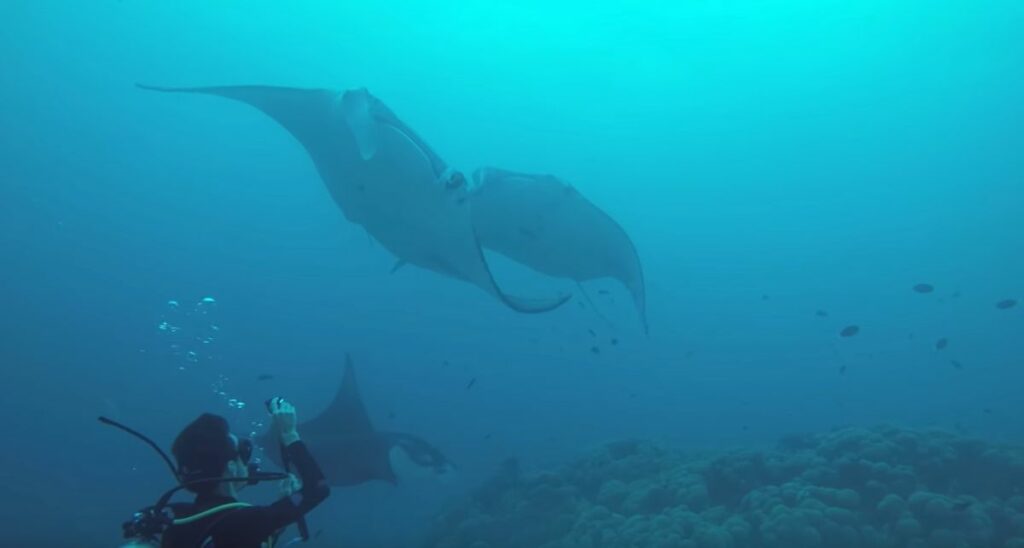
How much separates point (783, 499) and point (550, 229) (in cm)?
458

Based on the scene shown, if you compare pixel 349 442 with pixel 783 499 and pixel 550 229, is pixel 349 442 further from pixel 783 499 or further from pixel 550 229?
pixel 783 499

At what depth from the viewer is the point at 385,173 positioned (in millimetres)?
7582

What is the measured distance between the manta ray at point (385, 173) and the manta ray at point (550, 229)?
979 millimetres

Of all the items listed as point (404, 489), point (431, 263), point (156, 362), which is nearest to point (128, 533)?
point (431, 263)

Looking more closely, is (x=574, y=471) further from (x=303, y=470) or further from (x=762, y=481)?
(x=303, y=470)

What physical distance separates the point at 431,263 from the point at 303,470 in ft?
18.7

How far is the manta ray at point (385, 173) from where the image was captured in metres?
7.07

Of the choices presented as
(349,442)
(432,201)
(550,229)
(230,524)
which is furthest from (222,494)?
(349,442)

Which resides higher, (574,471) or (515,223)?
(515,223)

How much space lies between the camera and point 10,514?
22.4 meters

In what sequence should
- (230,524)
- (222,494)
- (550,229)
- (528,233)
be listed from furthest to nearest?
(528,233), (550,229), (222,494), (230,524)

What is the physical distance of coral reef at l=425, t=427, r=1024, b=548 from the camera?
24.3 ft

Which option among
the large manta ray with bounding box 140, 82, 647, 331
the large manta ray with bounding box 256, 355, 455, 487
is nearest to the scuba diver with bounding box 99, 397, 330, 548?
the large manta ray with bounding box 140, 82, 647, 331

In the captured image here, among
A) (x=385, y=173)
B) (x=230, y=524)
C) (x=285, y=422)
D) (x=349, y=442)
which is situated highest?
(x=385, y=173)
